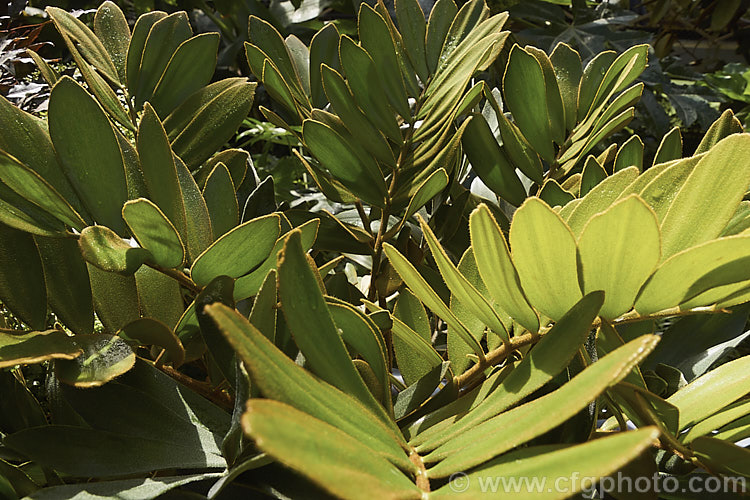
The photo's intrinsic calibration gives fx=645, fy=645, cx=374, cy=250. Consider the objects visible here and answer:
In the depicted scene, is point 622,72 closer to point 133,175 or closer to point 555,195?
point 555,195

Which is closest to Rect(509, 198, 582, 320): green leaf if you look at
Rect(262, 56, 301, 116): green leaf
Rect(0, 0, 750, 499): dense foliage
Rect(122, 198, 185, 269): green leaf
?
Rect(0, 0, 750, 499): dense foliage

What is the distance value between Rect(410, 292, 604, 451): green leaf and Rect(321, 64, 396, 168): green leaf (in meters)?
A: 0.16

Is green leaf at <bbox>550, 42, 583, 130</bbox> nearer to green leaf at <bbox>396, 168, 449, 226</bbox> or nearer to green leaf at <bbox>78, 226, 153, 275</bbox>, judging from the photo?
green leaf at <bbox>396, 168, 449, 226</bbox>

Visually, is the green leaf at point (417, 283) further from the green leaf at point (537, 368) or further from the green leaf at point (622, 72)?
the green leaf at point (622, 72)

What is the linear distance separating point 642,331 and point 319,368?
161 millimetres

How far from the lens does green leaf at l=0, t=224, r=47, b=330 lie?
0.76 ft

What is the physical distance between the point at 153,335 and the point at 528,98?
24 cm

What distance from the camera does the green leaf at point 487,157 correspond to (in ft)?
1.20

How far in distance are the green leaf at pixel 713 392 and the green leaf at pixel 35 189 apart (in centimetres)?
22

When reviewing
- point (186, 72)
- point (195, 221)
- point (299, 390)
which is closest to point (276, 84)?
point (186, 72)

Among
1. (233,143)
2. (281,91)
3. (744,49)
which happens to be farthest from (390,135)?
(744,49)

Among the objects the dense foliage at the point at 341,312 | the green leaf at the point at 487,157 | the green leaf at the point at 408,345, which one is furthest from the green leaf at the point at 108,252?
the green leaf at the point at 487,157

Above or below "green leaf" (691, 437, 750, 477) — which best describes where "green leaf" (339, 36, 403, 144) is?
above

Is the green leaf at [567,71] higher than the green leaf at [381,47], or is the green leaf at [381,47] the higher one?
the green leaf at [381,47]
